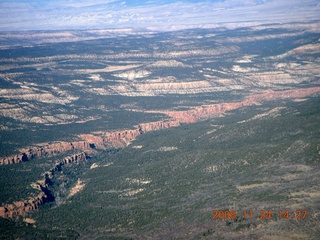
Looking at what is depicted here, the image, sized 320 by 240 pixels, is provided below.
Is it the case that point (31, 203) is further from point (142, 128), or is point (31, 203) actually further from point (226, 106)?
point (226, 106)

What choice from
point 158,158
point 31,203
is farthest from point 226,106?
point 31,203

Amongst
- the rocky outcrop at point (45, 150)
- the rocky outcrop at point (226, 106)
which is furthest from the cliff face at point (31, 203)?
the rocky outcrop at point (226, 106)

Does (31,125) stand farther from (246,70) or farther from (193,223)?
(246,70)

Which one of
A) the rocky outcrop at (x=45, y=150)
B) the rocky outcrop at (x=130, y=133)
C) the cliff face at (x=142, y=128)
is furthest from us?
the rocky outcrop at (x=130, y=133)

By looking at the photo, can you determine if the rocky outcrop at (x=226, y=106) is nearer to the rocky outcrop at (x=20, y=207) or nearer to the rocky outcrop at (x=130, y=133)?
the rocky outcrop at (x=130, y=133)

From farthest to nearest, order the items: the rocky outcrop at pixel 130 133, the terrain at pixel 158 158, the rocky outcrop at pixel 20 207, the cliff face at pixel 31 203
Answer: the rocky outcrop at pixel 130 133, the cliff face at pixel 31 203, the rocky outcrop at pixel 20 207, the terrain at pixel 158 158

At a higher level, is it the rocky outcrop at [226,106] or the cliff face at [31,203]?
the cliff face at [31,203]

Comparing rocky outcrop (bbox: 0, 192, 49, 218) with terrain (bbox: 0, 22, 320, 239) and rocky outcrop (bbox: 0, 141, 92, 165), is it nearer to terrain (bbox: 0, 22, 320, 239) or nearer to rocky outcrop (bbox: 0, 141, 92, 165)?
terrain (bbox: 0, 22, 320, 239)

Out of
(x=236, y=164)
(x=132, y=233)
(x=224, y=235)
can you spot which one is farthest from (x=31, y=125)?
(x=224, y=235)
